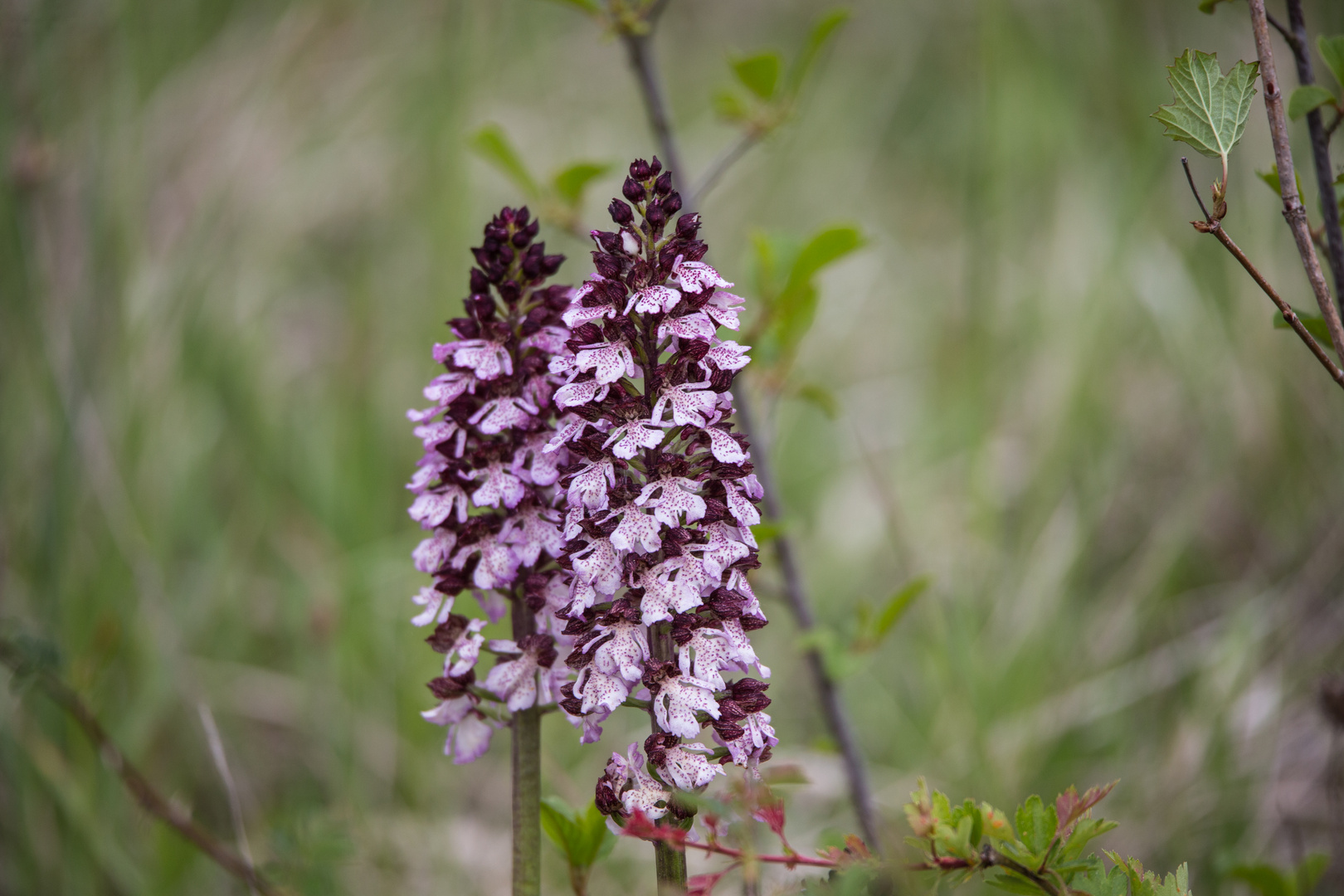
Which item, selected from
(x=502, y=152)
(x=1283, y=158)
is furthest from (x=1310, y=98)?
(x=502, y=152)

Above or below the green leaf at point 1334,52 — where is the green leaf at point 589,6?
above

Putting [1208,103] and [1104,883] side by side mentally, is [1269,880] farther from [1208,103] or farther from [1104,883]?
[1208,103]

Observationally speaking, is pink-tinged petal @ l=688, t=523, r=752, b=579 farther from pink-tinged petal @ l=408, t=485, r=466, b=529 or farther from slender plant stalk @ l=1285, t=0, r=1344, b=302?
slender plant stalk @ l=1285, t=0, r=1344, b=302

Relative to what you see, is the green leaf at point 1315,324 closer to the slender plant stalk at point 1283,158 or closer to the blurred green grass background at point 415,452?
the slender plant stalk at point 1283,158

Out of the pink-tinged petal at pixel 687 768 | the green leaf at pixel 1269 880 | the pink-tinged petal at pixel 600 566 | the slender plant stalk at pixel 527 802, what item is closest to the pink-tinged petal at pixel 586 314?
the pink-tinged petal at pixel 600 566

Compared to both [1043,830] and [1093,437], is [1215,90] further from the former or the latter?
[1093,437]

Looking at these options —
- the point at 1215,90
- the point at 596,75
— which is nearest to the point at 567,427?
the point at 1215,90
